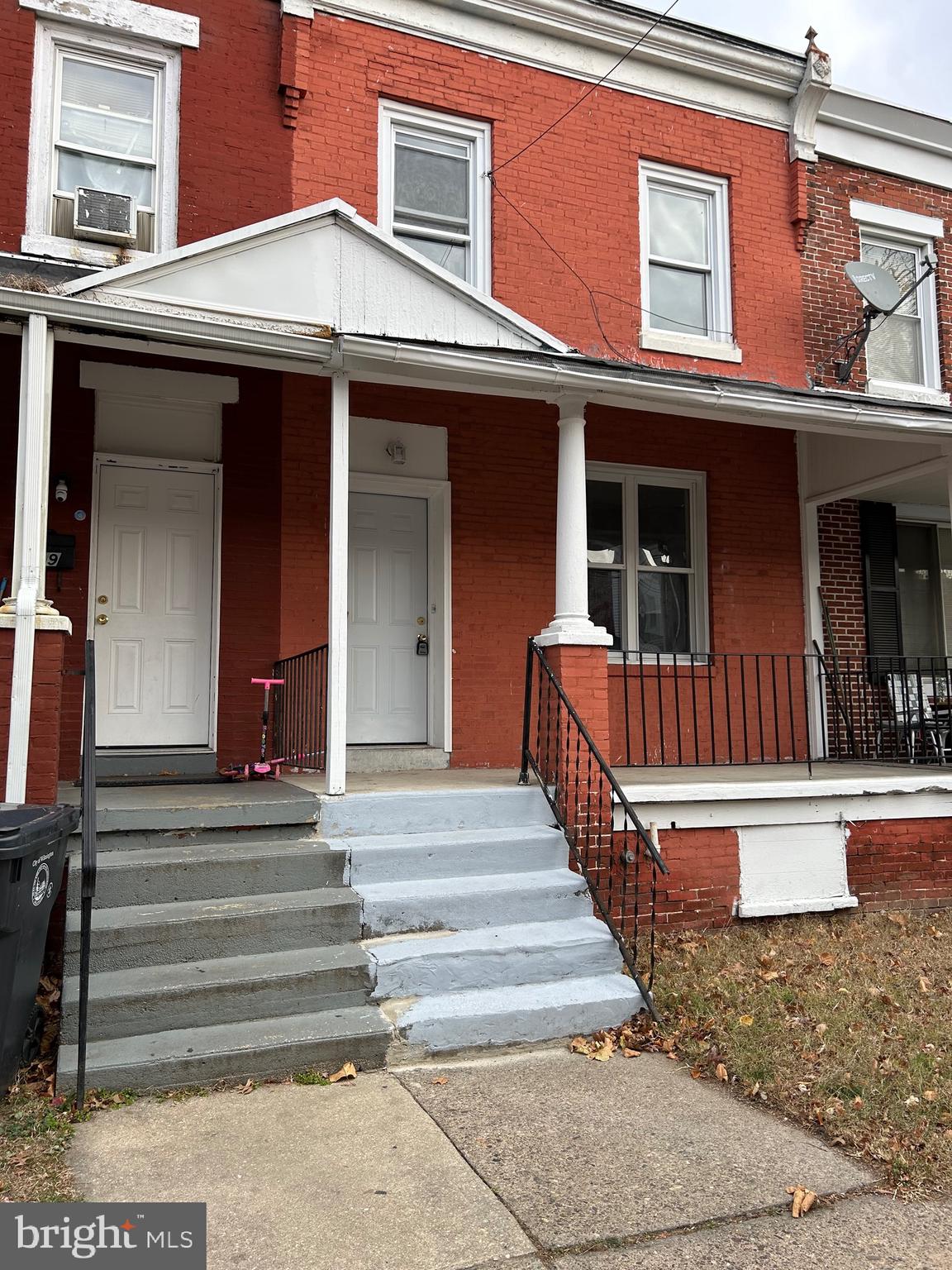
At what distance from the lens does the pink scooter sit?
6.72 meters

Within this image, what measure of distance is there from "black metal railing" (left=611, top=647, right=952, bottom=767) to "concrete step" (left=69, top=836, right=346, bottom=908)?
12.0ft

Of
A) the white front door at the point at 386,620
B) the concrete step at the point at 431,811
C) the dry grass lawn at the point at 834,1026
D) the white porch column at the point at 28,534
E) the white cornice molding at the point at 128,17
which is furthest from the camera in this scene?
the white front door at the point at 386,620

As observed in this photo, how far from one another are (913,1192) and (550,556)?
5.79 m

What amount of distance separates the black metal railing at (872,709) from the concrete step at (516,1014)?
15.4 ft

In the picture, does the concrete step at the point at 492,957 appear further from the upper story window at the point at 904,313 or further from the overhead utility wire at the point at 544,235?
the upper story window at the point at 904,313

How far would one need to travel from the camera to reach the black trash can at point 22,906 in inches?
144

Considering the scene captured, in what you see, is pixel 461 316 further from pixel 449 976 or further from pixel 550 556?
pixel 449 976

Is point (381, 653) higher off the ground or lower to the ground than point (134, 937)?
higher

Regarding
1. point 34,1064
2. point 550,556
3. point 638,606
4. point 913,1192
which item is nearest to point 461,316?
point 550,556

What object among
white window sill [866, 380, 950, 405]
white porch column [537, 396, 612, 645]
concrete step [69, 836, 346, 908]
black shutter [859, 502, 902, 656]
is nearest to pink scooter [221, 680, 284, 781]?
concrete step [69, 836, 346, 908]

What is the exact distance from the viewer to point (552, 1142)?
354 centimetres

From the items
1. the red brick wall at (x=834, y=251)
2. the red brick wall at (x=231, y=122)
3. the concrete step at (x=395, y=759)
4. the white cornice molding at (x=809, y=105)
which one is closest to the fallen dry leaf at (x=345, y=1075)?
the concrete step at (x=395, y=759)

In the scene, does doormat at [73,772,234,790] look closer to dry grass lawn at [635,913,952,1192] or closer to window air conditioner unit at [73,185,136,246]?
dry grass lawn at [635,913,952,1192]

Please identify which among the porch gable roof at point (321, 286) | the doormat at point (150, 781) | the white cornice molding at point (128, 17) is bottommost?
the doormat at point (150, 781)
